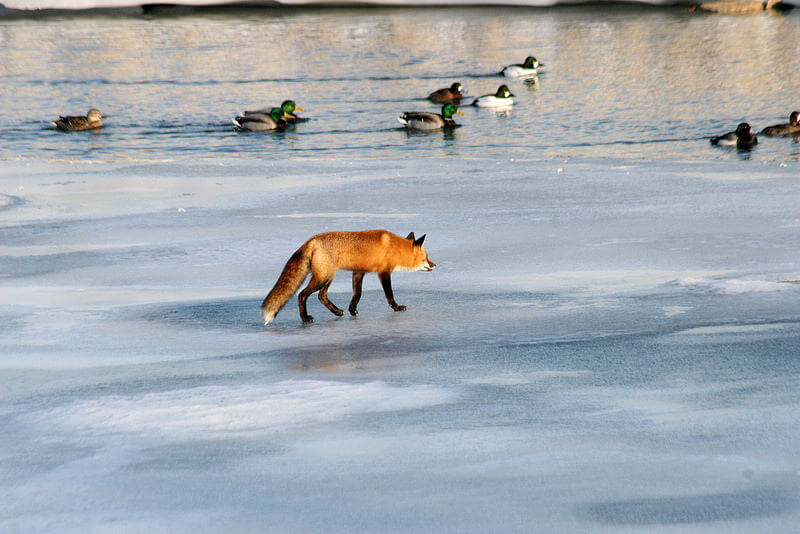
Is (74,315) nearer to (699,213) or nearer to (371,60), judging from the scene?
(699,213)

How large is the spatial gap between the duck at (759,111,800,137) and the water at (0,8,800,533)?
1708 mm

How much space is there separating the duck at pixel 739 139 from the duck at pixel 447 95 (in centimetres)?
915

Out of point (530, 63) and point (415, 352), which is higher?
point (530, 63)

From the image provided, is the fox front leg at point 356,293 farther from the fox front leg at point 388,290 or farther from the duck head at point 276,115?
the duck head at point 276,115

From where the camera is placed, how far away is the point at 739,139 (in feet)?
63.4

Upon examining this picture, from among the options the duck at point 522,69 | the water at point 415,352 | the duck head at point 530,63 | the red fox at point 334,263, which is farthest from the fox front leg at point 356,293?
the duck head at point 530,63

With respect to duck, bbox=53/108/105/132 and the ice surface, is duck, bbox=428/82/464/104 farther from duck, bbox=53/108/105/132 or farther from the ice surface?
the ice surface

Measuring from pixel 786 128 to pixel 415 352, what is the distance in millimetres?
16419

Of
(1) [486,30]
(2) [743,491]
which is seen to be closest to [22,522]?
(2) [743,491]

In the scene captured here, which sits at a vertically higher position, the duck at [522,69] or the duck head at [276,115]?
the duck at [522,69]

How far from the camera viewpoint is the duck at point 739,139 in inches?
757

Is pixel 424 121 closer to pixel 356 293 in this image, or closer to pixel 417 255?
pixel 417 255

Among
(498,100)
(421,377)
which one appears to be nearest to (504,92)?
(498,100)

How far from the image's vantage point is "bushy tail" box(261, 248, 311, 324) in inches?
265
